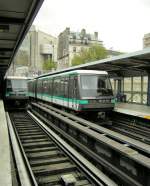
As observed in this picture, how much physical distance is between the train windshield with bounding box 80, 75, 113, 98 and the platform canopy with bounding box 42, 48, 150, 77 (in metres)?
1.46

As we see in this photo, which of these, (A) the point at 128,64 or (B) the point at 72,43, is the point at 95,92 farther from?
(B) the point at 72,43

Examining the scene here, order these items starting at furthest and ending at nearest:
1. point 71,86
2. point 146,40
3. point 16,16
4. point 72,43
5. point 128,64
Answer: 1. point 146,40
2. point 72,43
3. point 128,64
4. point 71,86
5. point 16,16

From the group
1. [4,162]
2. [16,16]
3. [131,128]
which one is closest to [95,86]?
[131,128]

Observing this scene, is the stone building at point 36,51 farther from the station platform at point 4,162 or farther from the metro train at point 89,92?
the station platform at point 4,162

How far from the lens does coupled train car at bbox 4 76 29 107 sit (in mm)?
20688

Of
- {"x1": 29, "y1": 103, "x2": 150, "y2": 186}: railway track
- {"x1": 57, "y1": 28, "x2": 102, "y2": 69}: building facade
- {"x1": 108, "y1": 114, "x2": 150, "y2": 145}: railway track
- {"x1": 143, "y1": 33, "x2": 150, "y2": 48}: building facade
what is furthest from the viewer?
{"x1": 143, "y1": 33, "x2": 150, "y2": 48}: building facade

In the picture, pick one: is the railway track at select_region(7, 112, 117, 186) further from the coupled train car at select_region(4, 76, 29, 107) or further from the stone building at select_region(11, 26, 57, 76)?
the stone building at select_region(11, 26, 57, 76)

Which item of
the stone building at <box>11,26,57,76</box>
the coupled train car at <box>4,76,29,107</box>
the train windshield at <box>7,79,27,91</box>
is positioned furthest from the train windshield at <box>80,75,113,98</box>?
the stone building at <box>11,26,57,76</box>

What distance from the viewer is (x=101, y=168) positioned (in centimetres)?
724

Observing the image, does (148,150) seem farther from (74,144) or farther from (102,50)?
(102,50)

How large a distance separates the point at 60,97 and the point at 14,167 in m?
9.87

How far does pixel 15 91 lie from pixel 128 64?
9.33 metres

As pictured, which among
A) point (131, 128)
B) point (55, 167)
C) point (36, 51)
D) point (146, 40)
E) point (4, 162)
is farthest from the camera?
point (36, 51)

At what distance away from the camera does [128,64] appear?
53.5ft
